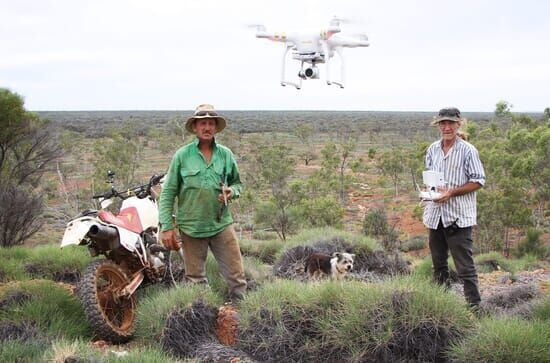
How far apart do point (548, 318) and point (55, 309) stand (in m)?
3.99

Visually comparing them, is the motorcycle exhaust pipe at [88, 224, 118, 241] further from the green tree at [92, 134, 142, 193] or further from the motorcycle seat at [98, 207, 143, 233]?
the green tree at [92, 134, 142, 193]

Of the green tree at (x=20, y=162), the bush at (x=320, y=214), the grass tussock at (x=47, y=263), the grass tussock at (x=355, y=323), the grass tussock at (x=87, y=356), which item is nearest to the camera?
the grass tussock at (x=87, y=356)

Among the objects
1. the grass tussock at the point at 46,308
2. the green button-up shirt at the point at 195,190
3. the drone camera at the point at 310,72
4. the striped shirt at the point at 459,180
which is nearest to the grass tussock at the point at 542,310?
the striped shirt at the point at 459,180

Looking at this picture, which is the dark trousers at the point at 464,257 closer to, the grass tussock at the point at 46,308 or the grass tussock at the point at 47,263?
the grass tussock at the point at 46,308

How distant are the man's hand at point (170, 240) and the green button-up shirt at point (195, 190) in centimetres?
4

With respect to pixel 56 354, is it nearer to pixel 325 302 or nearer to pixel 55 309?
pixel 55 309

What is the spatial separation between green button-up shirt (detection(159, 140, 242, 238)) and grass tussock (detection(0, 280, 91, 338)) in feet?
3.44

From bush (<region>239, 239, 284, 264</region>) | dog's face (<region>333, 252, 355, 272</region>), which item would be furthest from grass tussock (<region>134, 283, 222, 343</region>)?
bush (<region>239, 239, 284, 264</region>)

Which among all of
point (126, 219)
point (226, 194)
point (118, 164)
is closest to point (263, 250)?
point (126, 219)

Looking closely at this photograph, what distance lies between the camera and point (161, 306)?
476 centimetres

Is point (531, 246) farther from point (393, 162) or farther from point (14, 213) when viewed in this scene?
point (393, 162)

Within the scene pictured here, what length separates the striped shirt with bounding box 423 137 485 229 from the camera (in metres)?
5.01

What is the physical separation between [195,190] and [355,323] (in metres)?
1.84

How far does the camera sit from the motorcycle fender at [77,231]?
482 centimetres
